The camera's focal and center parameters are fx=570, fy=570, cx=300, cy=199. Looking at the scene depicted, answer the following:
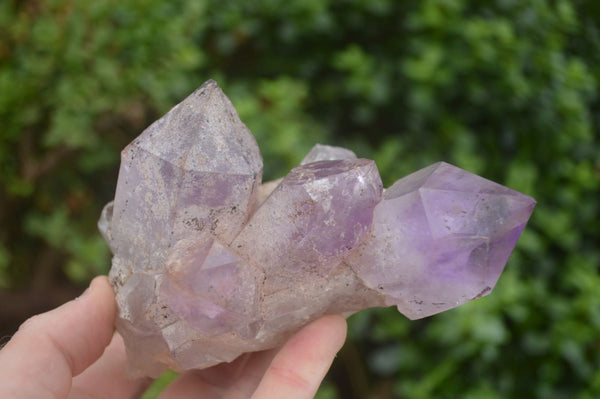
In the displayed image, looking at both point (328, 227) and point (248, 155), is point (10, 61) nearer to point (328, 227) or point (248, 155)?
point (248, 155)

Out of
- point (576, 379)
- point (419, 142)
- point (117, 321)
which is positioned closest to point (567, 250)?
point (576, 379)

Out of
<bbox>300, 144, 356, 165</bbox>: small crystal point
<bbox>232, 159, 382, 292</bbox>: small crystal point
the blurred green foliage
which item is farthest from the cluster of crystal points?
A: the blurred green foliage

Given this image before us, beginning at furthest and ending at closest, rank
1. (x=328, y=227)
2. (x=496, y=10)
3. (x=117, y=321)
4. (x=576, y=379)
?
(x=496, y=10), (x=576, y=379), (x=117, y=321), (x=328, y=227)

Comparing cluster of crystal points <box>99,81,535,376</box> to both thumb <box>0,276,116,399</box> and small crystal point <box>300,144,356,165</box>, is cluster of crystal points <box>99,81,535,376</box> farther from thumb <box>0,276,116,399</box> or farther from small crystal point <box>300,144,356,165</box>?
A: small crystal point <box>300,144,356,165</box>

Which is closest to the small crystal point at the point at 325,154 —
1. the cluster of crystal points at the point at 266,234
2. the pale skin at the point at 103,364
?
the cluster of crystal points at the point at 266,234

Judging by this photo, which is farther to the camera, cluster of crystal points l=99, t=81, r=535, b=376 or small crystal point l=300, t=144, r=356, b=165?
small crystal point l=300, t=144, r=356, b=165

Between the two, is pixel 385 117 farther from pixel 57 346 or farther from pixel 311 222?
pixel 57 346
